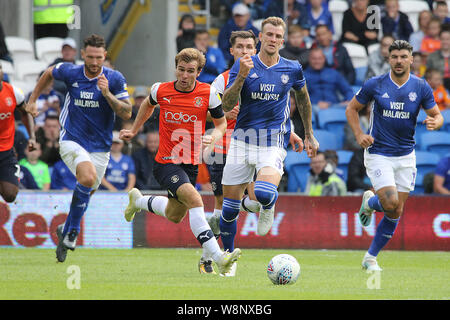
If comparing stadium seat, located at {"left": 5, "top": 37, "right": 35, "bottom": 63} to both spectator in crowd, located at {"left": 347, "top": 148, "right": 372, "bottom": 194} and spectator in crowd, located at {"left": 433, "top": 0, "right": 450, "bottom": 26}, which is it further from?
spectator in crowd, located at {"left": 433, "top": 0, "right": 450, "bottom": 26}

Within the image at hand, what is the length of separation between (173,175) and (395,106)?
293cm

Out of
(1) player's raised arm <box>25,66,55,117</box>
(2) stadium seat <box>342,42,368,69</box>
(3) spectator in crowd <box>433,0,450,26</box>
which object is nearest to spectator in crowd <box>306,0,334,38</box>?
(2) stadium seat <box>342,42,368,69</box>

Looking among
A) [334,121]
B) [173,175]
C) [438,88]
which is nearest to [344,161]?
[334,121]

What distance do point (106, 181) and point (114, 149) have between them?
561 millimetres

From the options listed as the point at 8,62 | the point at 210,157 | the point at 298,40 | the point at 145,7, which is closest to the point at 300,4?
the point at 298,40

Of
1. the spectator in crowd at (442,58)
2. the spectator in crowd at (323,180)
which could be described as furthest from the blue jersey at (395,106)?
the spectator in crowd at (442,58)

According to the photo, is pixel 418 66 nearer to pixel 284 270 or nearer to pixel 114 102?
pixel 114 102

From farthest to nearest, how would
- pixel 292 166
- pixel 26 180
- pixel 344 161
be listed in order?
pixel 344 161
pixel 292 166
pixel 26 180

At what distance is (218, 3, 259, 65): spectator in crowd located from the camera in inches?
689

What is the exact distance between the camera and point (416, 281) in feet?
30.9

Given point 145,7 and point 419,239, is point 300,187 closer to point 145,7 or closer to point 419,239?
point 419,239

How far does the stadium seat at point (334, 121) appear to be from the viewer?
17.1m

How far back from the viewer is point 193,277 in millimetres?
9523

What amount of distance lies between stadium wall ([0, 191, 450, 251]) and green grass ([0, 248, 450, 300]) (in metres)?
0.70
